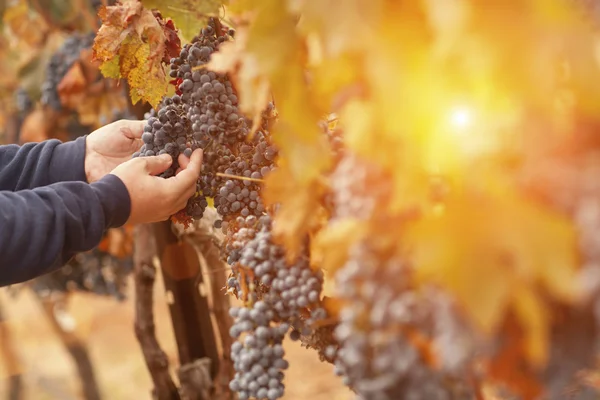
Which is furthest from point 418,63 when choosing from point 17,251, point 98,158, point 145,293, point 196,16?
point 145,293

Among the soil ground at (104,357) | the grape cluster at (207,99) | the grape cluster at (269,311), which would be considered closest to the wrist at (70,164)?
the grape cluster at (207,99)

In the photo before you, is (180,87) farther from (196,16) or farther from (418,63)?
(418,63)

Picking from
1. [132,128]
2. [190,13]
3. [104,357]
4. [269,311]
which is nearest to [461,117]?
[269,311]

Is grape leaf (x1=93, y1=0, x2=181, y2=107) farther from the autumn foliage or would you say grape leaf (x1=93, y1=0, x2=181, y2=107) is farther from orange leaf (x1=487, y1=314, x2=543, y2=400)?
orange leaf (x1=487, y1=314, x2=543, y2=400)

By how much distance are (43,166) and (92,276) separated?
101 cm

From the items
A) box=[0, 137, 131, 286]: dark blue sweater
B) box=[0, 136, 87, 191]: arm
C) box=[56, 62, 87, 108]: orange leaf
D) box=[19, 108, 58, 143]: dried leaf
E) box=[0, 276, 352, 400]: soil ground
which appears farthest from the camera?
box=[0, 276, 352, 400]: soil ground

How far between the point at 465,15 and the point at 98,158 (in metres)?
0.70

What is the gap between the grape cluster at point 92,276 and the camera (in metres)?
1.86

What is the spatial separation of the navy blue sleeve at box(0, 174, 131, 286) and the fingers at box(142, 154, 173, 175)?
55 millimetres

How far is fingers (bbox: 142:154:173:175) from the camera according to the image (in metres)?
0.78

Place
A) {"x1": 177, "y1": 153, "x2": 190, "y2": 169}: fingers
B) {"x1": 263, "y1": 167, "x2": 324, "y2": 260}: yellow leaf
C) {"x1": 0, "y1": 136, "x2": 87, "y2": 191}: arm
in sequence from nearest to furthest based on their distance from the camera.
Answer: {"x1": 263, "y1": 167, "x2": 324, "y2": 260}: yellow leaf
{"x1": 177, "y1": 153, "x2": 190, "y2": 169}: fingers
{"x1": 0, "y1": 136, "x2": 87, "y2": 191}: arm

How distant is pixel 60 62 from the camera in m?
1.73

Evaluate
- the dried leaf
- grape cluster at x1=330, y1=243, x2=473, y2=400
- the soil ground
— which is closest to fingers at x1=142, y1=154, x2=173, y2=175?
grape cluster at x1=330, y1=243, x2=473, y2=400

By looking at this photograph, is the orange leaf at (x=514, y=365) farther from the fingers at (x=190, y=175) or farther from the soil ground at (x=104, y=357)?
the soil ground at (x=104, y=357)
